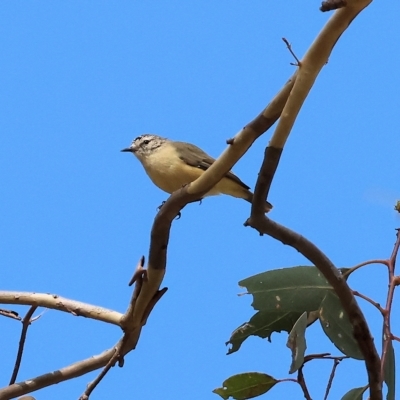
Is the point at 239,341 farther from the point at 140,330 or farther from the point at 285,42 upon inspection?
the point at 285,42

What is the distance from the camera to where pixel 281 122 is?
2.24 metres

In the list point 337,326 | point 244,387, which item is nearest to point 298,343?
point 337,326

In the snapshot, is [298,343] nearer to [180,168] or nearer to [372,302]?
[372,302]

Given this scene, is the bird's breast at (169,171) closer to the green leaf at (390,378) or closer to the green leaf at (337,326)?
the green leaf at (337,326)

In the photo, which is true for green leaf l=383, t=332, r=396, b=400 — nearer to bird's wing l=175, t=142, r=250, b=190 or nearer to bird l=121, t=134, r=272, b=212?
bird l=121, t=134, r=272, b=212

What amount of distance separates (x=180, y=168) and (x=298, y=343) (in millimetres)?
2495

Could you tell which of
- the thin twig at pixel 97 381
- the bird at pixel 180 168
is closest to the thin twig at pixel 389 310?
the thin twig at pixel 97 381

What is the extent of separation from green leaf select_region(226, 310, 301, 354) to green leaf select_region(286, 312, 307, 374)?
281 millimetres

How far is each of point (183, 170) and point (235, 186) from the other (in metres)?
0.40

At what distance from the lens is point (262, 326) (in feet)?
10.0

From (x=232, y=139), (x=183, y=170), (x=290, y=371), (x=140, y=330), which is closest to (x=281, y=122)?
(x=232, y=139)

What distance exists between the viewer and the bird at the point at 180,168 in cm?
492

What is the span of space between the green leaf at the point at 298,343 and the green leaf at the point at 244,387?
0.26m

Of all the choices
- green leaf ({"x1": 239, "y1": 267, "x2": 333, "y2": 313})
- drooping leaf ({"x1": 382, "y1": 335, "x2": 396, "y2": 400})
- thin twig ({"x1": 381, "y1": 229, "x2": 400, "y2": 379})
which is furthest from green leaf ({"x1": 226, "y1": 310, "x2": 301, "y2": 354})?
thin twig ({"x1": 381, "y1": 229, "x2": 400, "y2": 379})
